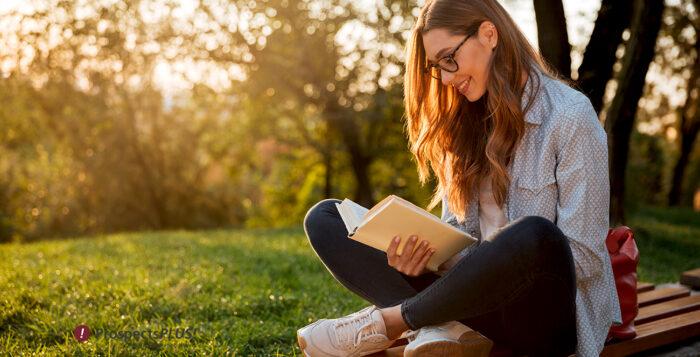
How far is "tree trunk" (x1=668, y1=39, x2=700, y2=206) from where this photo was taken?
1320cm

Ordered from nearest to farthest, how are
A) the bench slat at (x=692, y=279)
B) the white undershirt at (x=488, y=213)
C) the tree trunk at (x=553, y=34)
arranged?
the white undershirt at (x=488, y=213) → the bench slat at (x=692, y=279) → the tree trunk at (x=553, y=34)

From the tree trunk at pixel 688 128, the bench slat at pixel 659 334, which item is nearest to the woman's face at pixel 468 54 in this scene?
the bench slat at pixel 659 334

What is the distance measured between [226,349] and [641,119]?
13432 mm

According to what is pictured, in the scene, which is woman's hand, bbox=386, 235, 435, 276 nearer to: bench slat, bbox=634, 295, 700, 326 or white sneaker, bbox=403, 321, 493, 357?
white sneaker, bbox=403, 321, 493, 357

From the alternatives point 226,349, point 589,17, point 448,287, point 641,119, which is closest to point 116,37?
point 589,17

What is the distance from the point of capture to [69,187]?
41.5ft

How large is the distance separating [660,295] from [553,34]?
1931 millimetres

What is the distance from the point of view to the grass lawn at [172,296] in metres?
3.02

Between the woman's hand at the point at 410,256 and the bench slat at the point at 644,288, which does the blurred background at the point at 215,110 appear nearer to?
the bench slat at the point at 644,288

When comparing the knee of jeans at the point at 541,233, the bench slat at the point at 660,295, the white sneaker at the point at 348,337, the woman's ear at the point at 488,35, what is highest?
the woman's ear at the point at 488,35

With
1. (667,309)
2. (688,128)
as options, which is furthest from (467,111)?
(688,128)

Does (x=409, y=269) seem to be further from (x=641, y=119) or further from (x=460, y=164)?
(x=641, y=119)

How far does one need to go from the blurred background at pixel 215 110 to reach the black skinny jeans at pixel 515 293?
615 centimetres

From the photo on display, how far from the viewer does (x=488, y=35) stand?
2.51 meters
